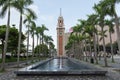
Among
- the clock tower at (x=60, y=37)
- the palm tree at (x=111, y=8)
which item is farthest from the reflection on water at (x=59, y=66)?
the clock tower at (x=60, y=37)

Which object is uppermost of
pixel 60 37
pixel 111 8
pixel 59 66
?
pixel 60 37

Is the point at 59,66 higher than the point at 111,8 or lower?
lower

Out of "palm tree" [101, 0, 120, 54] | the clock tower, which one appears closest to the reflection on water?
"palm tree" [101, 0, 120, 54]

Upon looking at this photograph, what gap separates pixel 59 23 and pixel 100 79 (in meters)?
124

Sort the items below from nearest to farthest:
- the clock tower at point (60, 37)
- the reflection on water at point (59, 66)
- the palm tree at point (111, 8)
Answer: the reflection on water at point (59, 66) < the palm tree at point (111, 8) < the clock tower at point (60, 37)

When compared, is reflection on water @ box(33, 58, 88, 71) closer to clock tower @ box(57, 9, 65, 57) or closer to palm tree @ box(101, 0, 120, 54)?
palm tree @ box(101, 0, 120, 54)

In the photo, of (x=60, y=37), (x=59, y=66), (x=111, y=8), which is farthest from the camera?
(x=60, y=37)

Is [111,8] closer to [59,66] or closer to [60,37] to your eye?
[59,66]

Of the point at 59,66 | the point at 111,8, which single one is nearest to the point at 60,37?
the point at 59,66

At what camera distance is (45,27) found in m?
65.8

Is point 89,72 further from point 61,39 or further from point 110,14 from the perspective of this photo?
point 61,39

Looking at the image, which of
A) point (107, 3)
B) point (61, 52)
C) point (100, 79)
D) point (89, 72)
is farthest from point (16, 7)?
point (61, 52)

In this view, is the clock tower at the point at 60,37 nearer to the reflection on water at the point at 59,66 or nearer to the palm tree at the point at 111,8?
the reflection on water at the point at 59,66

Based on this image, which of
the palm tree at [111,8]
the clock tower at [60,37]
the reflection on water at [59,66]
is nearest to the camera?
the reflection on water at [59,66]
